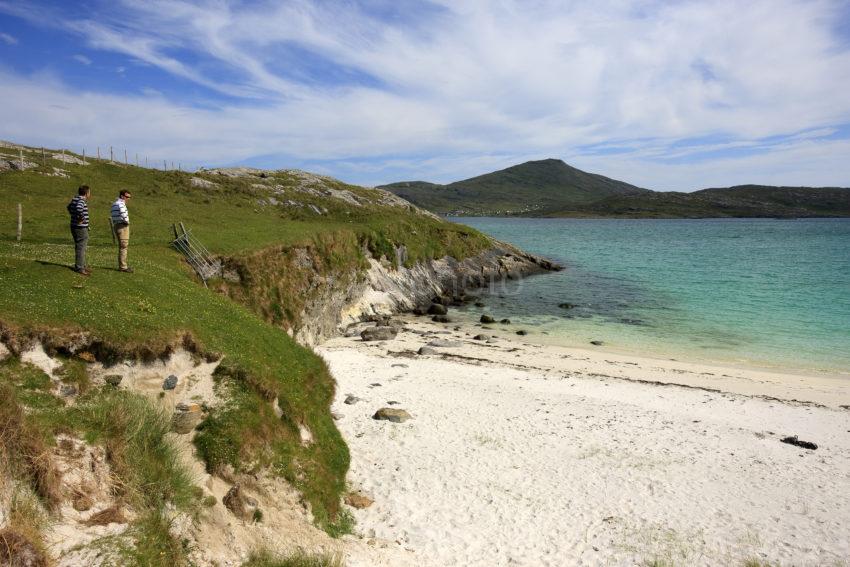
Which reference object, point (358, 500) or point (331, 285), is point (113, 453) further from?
point (331, 285)

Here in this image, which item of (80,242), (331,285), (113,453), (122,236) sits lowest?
(113,453)

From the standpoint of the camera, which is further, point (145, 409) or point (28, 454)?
point (145, 409)

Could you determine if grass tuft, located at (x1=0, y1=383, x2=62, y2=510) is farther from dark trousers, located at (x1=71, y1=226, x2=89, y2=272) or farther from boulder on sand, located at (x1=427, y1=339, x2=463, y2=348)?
boulder on sand, located at (x1=427, y1=339, x2=463, y2=348)

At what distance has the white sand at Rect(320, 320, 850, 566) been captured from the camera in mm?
15328

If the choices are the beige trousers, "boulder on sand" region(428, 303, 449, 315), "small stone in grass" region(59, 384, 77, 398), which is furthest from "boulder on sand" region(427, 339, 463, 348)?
"small stone in grass" region(59, 384, 77, 398)

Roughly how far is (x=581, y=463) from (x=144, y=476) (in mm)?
15862

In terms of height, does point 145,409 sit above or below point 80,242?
below

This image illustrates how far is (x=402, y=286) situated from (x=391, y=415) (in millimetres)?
33117

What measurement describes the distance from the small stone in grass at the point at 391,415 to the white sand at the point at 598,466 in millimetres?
483

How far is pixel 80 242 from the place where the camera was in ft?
61.4

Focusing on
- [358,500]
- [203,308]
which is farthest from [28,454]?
[203,308]

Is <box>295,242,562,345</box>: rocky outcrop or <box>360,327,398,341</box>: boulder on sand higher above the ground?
<box>295,242,562,345</box>: rocky outcrop

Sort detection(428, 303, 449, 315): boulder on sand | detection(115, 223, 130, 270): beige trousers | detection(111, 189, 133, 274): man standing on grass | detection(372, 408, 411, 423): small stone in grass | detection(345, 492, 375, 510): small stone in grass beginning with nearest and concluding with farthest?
detection(345, 492, 375, 510): small stone in grass
detection(111, 189, 133, 274): man standing on grass
detection(115, 223, 130, 270): beige trousers
detection(372, 408, 411, 423): small stone in grass
detection(428, 303, 449, 315): boulder on sand

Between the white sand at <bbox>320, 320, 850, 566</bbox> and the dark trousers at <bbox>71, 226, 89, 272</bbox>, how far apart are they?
12743 millimetres
